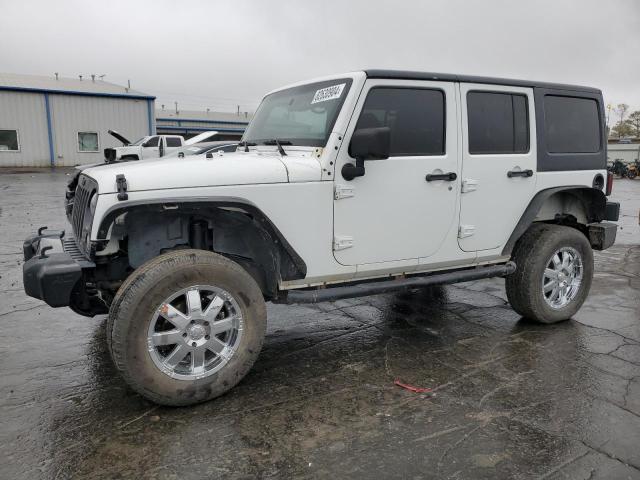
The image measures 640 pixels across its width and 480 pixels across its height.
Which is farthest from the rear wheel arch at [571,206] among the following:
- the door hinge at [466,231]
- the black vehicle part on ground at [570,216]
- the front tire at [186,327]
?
the front tire at [186,327]

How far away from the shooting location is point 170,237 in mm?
3381

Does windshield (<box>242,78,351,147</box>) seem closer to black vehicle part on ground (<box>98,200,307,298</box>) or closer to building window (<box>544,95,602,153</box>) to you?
black vehicle part on ground (<box>98,200,307,298</box>)

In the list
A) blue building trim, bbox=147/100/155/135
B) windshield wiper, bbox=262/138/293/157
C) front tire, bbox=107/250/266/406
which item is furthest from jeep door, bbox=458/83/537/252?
blue building trim, bbox=147/100/155/135

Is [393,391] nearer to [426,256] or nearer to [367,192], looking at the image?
[426,256]

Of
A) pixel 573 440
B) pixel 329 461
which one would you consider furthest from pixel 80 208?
pixel 573 440

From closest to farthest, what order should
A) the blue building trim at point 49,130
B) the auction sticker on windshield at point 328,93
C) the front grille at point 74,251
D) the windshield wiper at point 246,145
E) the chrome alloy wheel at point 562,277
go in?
the front grille at point 74,251 → the auction sticker on windshield at point 328,93 → the windshield wiper at point 246,145 → the chrome alloy wheel at point 562,277 → the blue building trim at point 49,130

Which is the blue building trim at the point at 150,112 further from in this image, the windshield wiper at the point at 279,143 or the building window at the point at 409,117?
the building window at the point at 409,117

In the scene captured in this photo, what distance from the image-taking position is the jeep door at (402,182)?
355cm

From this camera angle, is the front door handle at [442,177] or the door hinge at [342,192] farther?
the front door handle at [442,177]

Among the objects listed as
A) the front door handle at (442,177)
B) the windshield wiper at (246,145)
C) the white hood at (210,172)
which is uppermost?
the windshield wiper at (246,145)

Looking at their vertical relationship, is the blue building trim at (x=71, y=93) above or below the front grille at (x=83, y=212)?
above

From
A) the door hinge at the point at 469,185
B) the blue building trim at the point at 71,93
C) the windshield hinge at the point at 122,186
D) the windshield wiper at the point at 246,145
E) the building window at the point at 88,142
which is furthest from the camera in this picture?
the building window at the point at 88,142

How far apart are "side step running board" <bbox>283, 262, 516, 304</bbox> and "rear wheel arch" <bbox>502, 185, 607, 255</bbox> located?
1.03ft

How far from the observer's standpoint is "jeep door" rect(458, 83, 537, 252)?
13.3ft
